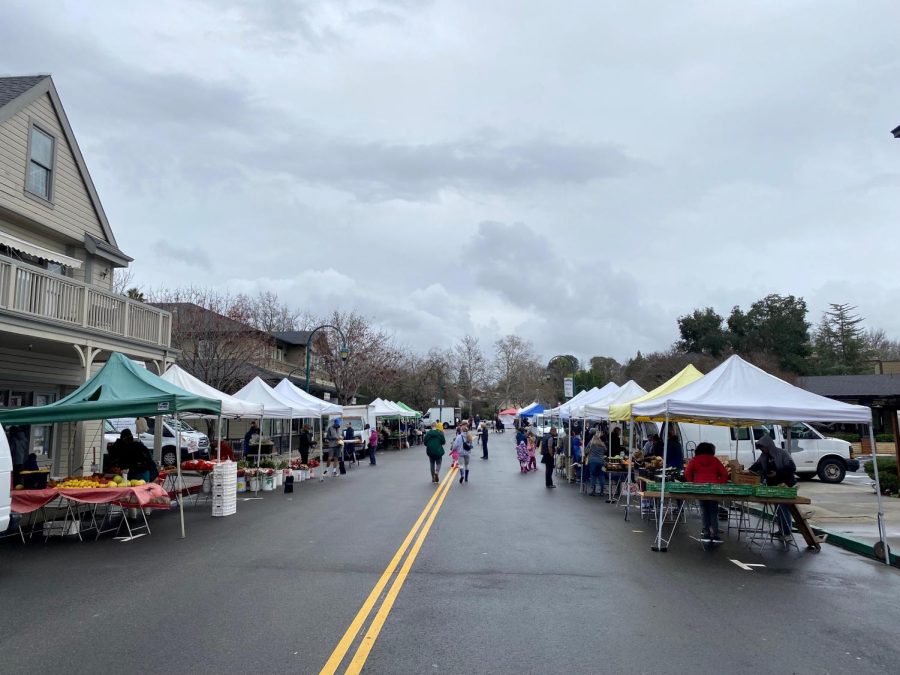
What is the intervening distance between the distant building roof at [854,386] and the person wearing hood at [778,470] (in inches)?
1002

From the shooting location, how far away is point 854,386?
36344 millimetres

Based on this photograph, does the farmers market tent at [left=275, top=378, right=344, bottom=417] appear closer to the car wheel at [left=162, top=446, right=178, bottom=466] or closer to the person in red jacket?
the car wheel at [left=162, top=446, right=178, bottom=466]

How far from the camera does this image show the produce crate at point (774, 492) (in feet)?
A: 34.3

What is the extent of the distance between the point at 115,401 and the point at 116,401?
0.07 ft

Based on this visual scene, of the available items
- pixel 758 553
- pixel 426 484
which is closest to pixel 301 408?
pixel 426 484

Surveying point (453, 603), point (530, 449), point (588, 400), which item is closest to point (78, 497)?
point (453, 603)

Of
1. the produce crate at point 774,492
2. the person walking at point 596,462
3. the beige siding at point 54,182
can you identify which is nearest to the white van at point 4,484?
the beige siding at point 54,182

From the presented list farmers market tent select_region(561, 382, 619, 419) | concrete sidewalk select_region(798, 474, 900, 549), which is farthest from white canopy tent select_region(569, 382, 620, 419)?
concrete sidewalk select_region(798, 474, 900, 549)

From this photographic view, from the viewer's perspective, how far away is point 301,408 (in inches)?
875

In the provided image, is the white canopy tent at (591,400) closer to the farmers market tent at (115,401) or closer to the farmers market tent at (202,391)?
the farmers market tent at (202,391)

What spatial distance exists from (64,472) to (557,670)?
1809 centimetres

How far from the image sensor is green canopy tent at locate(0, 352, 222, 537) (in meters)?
12.1

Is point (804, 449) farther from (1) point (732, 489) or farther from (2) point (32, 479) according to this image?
(2) point (32, 479)

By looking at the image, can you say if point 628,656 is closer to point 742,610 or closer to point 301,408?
point 742,610
